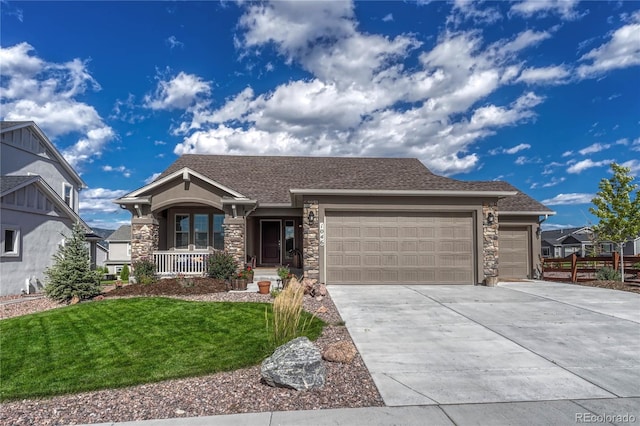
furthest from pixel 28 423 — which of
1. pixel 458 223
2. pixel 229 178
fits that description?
pixel 229 178

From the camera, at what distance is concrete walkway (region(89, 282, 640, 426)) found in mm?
3828

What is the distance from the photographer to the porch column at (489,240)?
12.8 meters

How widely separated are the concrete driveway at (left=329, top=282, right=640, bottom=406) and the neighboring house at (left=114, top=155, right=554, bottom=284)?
2.16 metres

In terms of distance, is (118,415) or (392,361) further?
(392,361)

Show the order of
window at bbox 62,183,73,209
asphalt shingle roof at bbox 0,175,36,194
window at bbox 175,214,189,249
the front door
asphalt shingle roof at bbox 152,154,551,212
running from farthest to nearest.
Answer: window at bbox 62,183,73,209, the front door, window at bbox 175,214,189,249, asphalt shingle roof at bbox 0,175,36,194, asphalt shingle roof at bbox 152,154,551,212

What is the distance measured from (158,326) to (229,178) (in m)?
11.9

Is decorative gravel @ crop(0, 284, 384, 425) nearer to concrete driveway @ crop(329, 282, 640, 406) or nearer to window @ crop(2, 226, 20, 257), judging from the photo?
concrete driveway @ crop(329, 282, 640, 406)

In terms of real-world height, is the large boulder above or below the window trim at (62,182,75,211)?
below

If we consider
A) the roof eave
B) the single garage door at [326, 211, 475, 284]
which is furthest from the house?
the single garage door at [326, 211, 475, 284]

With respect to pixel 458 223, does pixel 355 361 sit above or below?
below

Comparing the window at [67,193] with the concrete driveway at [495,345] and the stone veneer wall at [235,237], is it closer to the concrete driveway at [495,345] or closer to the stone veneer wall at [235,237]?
the stone veneer wall at [235,237]

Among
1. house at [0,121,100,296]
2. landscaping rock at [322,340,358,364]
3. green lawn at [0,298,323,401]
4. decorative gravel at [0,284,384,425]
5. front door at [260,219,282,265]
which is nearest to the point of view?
decorative gravel at [0,284,384,425]

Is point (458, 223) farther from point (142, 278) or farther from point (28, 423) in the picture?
point (28, 423)

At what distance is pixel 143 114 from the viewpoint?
20.3 m
